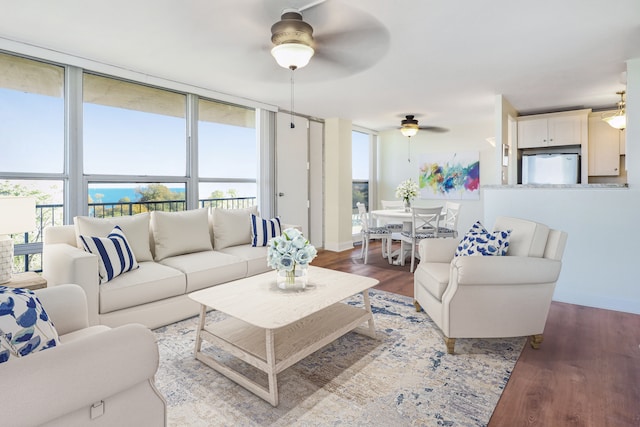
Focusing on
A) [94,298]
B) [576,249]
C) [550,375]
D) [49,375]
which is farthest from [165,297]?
[576,249]

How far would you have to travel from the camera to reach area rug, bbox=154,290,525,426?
5.61ft

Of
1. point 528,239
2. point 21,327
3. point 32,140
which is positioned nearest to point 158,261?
point 32,140

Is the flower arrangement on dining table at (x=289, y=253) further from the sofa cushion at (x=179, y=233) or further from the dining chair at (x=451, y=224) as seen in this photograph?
the dining chair at (x=451, y=224)

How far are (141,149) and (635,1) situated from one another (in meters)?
4.47

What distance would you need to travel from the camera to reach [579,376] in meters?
2.09

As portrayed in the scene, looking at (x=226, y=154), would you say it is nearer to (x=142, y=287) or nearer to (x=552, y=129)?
(x=142, y=287)

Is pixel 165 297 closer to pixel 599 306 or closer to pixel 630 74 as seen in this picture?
pixel 599 306

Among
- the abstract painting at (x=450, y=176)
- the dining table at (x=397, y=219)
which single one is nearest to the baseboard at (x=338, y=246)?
the dining table at (x=397, y=219)

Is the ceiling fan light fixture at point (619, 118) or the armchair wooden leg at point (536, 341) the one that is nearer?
the armchair wooden leg at point (536, 341)

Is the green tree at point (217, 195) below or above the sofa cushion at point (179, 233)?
above

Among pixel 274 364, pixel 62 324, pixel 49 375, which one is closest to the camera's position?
pixel 49 375

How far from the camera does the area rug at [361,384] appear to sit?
5.61 feet

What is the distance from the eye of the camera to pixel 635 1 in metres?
2.27

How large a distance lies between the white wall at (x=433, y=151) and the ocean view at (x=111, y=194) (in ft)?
17.2
